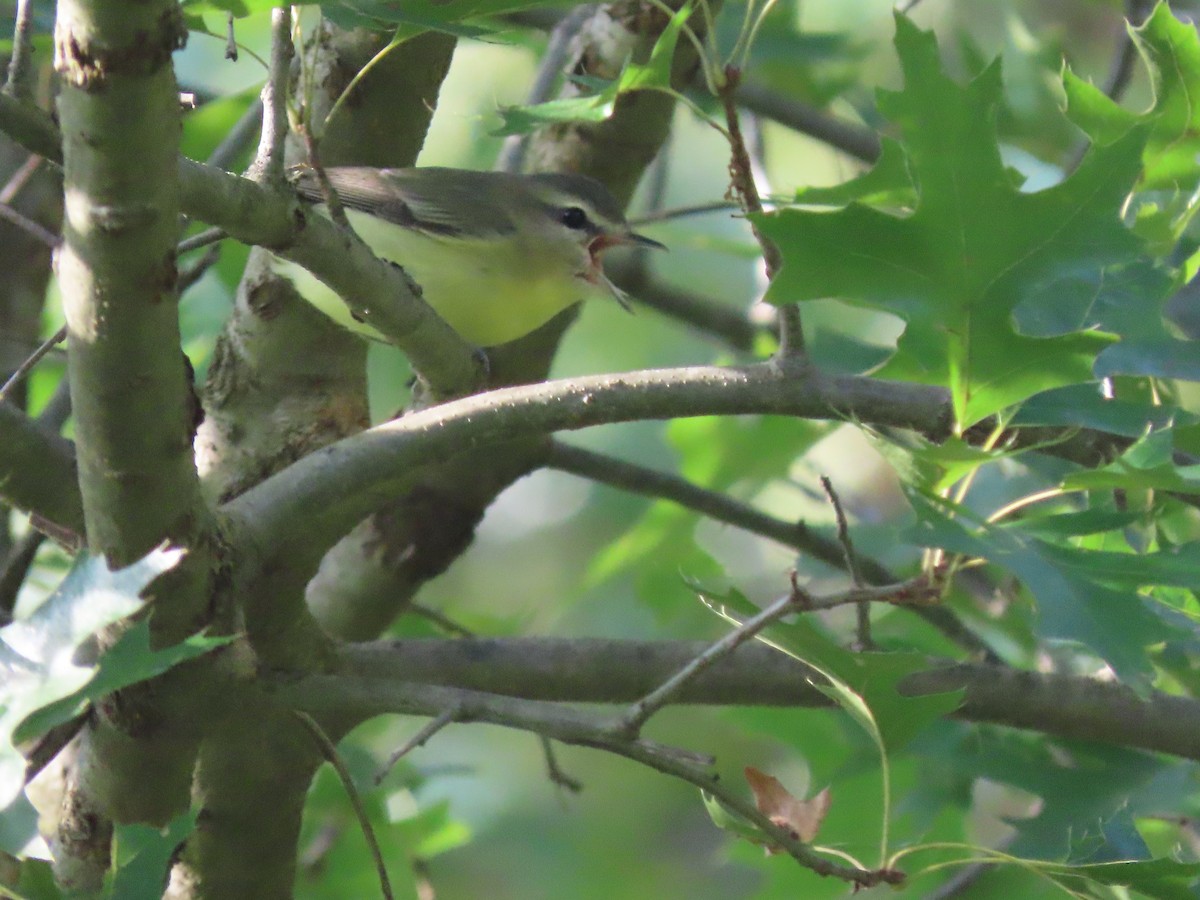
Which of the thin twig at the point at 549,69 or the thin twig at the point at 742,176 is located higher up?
the thin twig at the point at 549,69

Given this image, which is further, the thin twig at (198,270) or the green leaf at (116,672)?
the thin twig at (198,270)

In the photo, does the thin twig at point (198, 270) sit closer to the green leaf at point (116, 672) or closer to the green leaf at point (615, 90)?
the green leaf at point (615, 90)

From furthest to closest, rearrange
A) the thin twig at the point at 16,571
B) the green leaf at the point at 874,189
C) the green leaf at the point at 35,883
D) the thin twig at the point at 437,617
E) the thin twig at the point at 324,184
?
1. the thin twig at the point at 437,617
2. the thin twig at the point at 16,571
3. the green leaf at the point at 874,189
4. the thin twig at the point at 324,184
5. the green leaf at the point at 35,883

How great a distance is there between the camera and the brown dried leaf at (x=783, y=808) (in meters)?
2.20

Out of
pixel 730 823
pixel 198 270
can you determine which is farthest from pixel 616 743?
pixel 198 270

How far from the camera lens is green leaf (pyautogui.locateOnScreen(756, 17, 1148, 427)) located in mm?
1943

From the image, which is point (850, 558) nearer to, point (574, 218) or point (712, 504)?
point (712, 504)

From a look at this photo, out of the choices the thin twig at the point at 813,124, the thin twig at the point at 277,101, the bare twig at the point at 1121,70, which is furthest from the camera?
the thin twig at the point at 813,124

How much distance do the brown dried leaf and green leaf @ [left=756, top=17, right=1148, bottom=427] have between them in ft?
2.14

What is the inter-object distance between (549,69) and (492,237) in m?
0.64

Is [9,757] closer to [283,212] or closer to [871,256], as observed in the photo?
[283,212]

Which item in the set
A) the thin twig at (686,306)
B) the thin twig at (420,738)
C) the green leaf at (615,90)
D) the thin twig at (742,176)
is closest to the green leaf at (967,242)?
the thin twig at (742,176)

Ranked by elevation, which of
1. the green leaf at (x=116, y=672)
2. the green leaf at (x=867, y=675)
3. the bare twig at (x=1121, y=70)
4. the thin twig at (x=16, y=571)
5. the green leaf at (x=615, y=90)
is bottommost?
the green leaf at (x=867, y=675)

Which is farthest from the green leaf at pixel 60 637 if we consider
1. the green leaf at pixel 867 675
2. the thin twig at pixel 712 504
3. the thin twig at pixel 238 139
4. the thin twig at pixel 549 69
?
the thin twig at pixel 549 69
